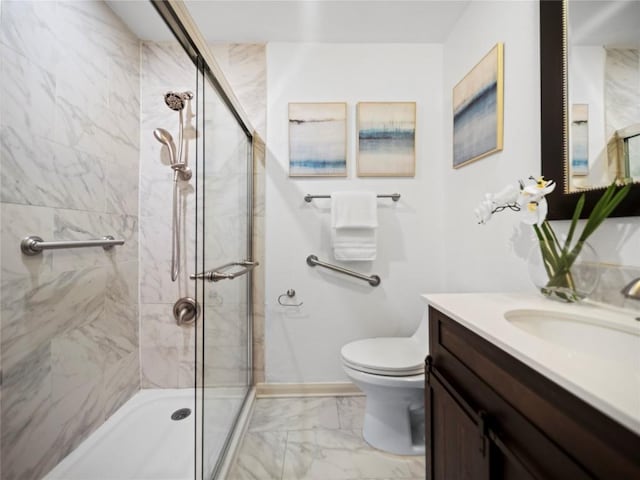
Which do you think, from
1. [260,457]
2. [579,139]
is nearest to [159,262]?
[260,457]

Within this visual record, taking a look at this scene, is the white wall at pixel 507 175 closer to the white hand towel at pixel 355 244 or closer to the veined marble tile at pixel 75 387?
the white hand towel at pixel 355 244

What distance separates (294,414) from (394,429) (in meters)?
0.58

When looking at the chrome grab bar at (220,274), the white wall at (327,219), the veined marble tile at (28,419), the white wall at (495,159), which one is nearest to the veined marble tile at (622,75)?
the white wall at (495,159)

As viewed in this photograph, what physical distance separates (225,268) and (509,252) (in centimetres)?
127

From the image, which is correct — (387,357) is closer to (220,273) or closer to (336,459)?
(336,459)

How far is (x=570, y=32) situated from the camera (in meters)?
0.85

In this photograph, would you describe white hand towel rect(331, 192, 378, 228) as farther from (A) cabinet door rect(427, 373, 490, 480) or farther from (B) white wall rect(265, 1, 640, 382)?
(A) cabinet door rect(427, 373, 490, 480)

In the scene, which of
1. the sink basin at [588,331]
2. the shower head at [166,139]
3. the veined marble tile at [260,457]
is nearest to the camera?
the sink basin at [588,331]

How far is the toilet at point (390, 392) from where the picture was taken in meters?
1.20

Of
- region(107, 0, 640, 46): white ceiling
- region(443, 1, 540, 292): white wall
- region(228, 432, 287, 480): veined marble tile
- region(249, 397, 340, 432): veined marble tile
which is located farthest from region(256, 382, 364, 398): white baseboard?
region(107, 0, 640, 46): white ceiling

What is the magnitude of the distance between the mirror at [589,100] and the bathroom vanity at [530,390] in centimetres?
35

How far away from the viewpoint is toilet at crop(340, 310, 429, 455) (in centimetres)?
120

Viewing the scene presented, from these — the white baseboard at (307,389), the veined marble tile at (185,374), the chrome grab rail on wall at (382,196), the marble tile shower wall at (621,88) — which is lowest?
the white baseboard at (307,389)

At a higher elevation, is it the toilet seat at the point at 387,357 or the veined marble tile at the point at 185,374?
the toilet seat at the point at 387,357
